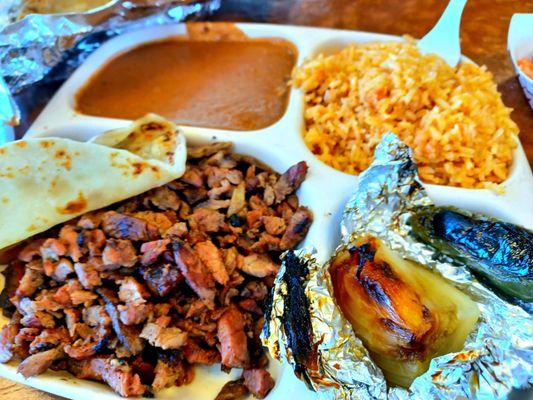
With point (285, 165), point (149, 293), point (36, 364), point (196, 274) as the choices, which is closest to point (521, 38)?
point (285, 165)

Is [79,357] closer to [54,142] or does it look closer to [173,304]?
[173,304]

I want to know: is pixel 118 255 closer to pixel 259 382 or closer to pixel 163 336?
pixel 163 336

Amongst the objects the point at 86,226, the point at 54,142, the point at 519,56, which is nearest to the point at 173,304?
the point at 86,226

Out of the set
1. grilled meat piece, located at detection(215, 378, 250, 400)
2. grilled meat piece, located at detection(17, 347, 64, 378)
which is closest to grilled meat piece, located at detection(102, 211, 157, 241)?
grilled meat piece, located at detection(17, 347, 64, 378)

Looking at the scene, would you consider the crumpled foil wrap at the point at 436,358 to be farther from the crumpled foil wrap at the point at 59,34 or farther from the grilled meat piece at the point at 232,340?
the crumpled foil wrap at the point at 59,34

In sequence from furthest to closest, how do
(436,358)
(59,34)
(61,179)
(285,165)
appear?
1. (59,34)
2. (285,165)
3. (61,179)
4. (436,358)

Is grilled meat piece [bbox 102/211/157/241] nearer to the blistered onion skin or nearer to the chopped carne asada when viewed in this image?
the chopped carne asada
